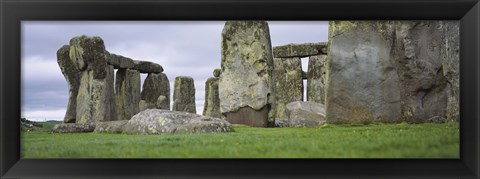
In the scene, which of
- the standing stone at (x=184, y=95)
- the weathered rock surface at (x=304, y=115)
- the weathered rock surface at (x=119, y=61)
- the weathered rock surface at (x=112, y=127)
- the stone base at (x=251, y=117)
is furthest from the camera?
the standing stone at (x=184, y=95)

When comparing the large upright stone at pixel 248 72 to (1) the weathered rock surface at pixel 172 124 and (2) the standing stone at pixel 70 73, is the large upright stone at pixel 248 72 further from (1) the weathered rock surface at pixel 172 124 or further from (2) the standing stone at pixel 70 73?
(2) the standing stone at pixel 70 73

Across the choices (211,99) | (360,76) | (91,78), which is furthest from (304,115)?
(211,99)

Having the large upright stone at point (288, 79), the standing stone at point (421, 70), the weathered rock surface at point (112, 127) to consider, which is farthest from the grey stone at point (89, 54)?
the large upright stone at point (288, 79)

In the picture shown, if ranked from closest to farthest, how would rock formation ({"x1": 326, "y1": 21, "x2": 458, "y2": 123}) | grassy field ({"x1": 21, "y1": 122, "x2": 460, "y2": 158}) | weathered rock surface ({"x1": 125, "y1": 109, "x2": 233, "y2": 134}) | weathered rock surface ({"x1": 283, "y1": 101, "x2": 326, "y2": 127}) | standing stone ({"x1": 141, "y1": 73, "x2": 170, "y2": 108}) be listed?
grassy field ({"x1": 21, "y1": 122, "x2": 460, "y2": 158}), weathered rock surface ({"x1": 125, "y1": 109, "x2": 233, "y2": 134}), rock formation ({"x1": 326, "y1": 21, "x2": 458, "y2": 123}), weathered rock surface ({"x1": 283, "y1": 101, "x2": 326, "y2": 127}), standing stone ({"x1": 141, "y1": 73, "x2": 170, "y2": 108})

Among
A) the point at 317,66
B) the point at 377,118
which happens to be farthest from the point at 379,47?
the point at 317,66

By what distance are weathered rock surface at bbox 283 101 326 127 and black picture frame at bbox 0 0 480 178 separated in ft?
25.3

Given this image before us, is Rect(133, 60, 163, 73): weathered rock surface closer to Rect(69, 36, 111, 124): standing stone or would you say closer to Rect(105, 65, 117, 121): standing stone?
Rect(105, 65, 117, 121): standing stone

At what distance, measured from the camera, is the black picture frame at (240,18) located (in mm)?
7699

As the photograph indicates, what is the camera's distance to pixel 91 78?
17.6 meters

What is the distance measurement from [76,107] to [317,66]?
9953 millimetres

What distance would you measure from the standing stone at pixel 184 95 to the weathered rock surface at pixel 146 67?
2.95ft

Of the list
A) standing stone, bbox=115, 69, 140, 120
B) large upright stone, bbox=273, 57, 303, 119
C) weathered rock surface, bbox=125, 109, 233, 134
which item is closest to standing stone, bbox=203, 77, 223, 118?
large upright stone, bbox=273, 57, 303, 119

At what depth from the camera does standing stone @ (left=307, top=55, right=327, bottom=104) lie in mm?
24281

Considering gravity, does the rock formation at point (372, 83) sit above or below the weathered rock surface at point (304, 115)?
above
